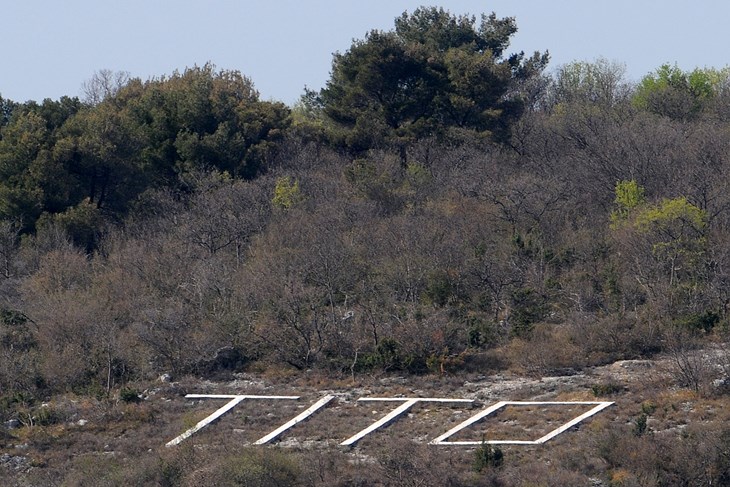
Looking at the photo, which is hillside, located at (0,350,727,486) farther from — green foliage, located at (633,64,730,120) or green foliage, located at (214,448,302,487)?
green foliage, located at (633,64,730,120)

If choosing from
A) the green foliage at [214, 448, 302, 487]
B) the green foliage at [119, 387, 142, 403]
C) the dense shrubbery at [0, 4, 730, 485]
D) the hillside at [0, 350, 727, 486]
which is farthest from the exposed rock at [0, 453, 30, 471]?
the green foliage at [214, 448, 302, 487]

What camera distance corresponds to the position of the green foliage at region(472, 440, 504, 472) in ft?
66.8

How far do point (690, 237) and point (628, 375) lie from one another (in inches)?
218

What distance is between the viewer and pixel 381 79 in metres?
40.4

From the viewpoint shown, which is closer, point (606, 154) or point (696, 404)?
point (696, 404)

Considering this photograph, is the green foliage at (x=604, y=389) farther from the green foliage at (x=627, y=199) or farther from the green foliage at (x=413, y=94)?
the green foliage at (x=413, y=94)

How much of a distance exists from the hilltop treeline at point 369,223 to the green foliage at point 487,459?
467cm

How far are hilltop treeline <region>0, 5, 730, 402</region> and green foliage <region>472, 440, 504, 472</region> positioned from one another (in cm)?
467

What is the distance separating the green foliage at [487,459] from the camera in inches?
802

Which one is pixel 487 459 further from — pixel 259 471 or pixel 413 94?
pixel 413 94

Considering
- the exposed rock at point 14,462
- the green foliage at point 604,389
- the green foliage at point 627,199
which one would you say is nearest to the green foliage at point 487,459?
the green foliage at point 604,389

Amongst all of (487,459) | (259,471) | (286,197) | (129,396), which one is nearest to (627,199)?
(286,197)

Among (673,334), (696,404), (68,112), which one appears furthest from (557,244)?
(68,112)

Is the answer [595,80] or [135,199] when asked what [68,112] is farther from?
[595,80]
